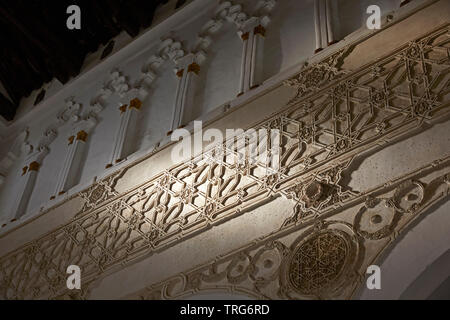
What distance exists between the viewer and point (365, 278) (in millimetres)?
2799

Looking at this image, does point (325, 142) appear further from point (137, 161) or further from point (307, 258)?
point (137, 161)

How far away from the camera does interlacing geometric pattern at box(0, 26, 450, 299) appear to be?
3.33 m

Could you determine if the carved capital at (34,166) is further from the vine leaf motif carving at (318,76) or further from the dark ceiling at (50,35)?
the vine leaf motif carving at (318,76)

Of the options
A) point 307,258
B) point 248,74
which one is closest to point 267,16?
point 248,74

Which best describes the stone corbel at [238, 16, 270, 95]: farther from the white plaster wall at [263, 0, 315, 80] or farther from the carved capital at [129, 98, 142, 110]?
the carved capital at [129, 98, 142, 110]

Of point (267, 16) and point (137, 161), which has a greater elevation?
point (267, 16)

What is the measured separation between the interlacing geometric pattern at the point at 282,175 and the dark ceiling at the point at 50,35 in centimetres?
244

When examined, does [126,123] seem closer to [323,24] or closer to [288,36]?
[288,36]

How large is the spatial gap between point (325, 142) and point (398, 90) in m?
0.50

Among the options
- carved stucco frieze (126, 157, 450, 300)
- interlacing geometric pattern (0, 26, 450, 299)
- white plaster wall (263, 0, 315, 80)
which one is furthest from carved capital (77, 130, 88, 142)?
carved stucco frieze (126, 157, 450, 300)

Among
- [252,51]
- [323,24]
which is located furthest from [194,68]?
[323,24]

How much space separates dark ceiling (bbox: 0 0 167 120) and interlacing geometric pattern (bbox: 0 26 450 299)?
2441 mm

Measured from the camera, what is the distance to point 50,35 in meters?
6.89

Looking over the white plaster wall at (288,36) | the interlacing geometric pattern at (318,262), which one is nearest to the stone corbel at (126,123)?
the white plaster wall at (288,36)
